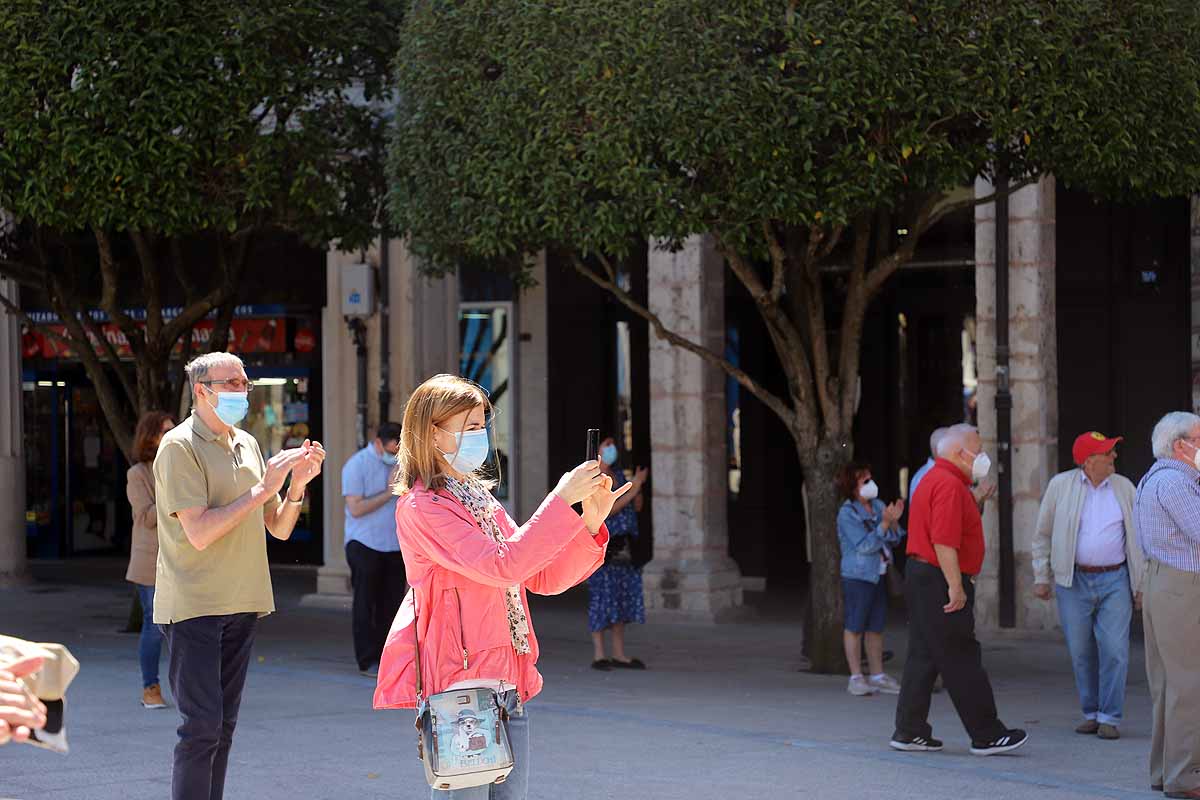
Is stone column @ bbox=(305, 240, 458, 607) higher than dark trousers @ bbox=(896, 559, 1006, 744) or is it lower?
higher

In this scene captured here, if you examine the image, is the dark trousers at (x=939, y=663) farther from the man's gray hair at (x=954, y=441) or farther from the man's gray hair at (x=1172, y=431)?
the man's gray hair at (x=1172, y=431)

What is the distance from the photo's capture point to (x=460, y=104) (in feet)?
36.6

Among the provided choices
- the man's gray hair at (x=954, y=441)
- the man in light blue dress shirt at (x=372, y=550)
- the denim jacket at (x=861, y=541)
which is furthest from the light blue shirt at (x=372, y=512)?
the man's gray hair at (x=954, y=441)

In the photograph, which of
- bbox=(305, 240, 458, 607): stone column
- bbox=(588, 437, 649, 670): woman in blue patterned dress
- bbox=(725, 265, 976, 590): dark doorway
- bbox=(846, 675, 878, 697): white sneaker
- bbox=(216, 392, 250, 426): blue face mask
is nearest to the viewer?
bbox=(216, 392, 250, 426): blue face mask

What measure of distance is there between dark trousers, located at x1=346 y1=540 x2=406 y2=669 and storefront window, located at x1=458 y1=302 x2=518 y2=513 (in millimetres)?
7263

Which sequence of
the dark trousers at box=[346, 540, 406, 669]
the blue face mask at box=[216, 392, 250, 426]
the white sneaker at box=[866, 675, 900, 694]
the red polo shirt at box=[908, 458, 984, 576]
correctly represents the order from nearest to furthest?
the blue face mask at box=[216, 392, 250, 426] → the red polo shirt at box=[908, 458, 984, 576] → the white sneaker at box=[866, 675, 900, 694] → the dark trousers at box=[346, 540, 406, 669]

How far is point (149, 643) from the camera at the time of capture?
31.8 ft

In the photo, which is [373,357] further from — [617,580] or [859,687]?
[859,687]

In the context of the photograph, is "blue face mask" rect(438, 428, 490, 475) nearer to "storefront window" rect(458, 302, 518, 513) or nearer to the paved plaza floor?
the paved plaza floor

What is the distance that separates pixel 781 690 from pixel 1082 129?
408cm

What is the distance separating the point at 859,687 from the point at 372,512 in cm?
351

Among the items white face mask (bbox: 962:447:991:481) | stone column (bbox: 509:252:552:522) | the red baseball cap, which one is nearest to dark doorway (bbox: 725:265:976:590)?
stone column (bbox: 509:252:552:522)

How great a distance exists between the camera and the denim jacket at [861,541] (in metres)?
10.8

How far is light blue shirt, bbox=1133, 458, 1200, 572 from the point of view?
7.67 metres
